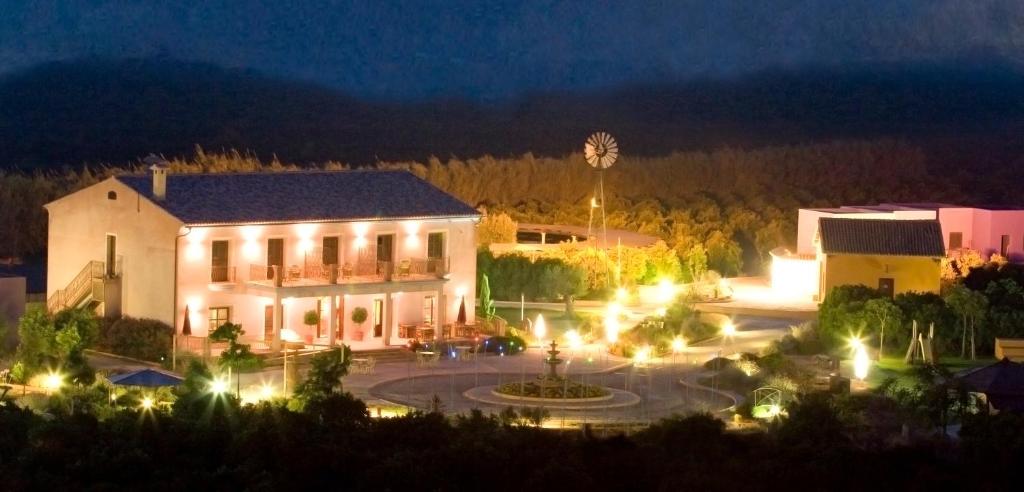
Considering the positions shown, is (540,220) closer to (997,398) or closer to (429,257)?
(429,257)

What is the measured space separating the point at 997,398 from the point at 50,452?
48.7ft

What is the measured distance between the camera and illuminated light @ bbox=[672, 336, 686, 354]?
133 ft

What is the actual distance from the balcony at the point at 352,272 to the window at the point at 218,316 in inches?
30.3

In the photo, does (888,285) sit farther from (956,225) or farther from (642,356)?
(642,356)

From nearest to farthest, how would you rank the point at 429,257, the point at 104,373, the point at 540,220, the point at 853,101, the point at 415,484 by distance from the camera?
the point at 415,484 → the point at 104,373 → the point at 429,257 → the point at 540,220 → the point at 853,101

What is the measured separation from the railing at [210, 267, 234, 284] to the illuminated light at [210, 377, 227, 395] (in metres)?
6.42

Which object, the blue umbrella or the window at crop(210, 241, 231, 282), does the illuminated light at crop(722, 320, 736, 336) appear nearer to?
the window at crop(210, 241, 231, 282)

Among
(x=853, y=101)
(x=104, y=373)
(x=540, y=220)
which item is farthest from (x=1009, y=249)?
(x=853, y=101)

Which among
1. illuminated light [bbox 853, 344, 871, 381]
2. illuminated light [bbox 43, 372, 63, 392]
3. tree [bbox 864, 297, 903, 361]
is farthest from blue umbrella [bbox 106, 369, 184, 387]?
tree [bbox 864, 297, 903, 361]

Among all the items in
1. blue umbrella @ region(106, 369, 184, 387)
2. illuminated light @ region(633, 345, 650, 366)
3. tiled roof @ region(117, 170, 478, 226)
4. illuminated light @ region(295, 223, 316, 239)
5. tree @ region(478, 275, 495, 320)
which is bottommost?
blue umbrella @ region(106, 369, 184, 387)

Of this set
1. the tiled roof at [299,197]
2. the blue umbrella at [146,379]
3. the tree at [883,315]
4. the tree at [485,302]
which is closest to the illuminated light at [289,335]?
the tiled roof at [299,197]

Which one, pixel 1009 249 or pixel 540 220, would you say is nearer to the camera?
pixel 1009 249

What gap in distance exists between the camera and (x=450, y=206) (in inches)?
1697

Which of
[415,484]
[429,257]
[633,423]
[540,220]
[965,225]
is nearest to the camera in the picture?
[415,484]
